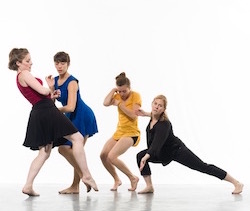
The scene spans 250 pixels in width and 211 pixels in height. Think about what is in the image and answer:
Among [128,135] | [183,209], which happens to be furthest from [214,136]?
[183,209]

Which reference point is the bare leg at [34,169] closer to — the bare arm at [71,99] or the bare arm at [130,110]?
the bare arm at [71,99]

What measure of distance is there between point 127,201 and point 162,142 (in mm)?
976

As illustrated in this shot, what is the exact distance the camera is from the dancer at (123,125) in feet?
20.9

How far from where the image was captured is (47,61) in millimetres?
9312

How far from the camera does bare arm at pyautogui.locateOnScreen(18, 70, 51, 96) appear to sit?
5242mm

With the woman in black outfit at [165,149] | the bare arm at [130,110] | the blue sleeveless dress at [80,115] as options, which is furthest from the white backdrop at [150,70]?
the blue sleeveless dress at [80,115]

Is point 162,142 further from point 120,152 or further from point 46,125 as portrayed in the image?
point 46,125

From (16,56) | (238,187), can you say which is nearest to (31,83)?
(16,56)

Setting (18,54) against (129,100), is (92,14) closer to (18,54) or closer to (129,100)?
(129,100)

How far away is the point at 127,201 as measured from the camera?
4980 millimetres

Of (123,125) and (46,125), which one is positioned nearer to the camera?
(46,125)

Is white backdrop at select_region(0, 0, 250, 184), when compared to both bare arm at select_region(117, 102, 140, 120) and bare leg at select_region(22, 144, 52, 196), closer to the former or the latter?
bare arm at select_region(117, 102, 140, 120)

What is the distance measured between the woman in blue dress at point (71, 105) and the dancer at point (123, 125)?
0.54 meters

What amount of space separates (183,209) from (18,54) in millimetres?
1893
